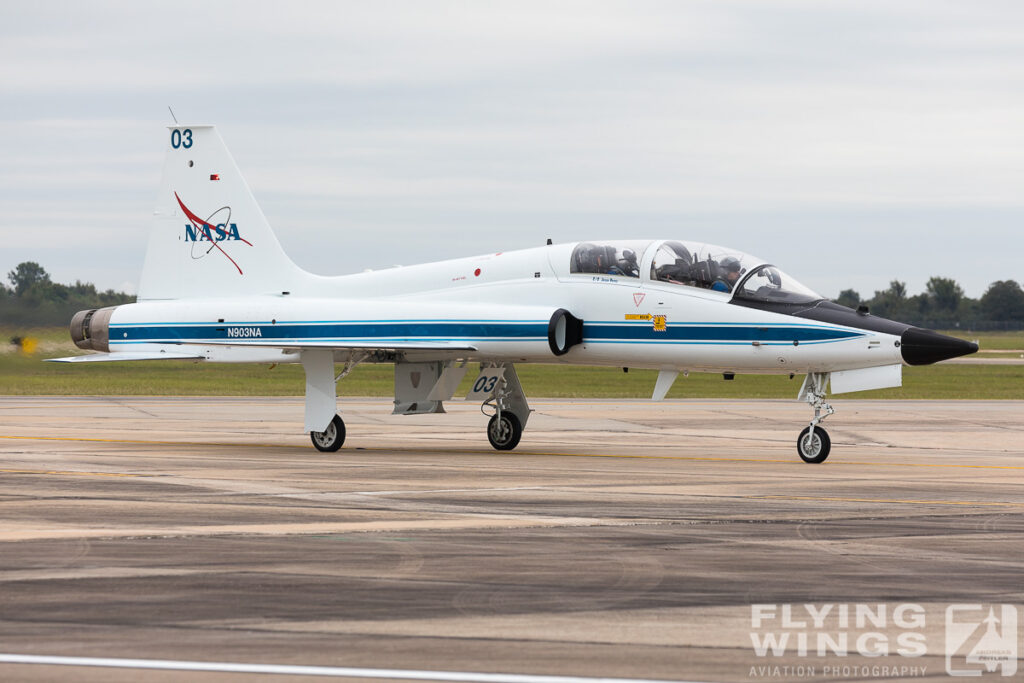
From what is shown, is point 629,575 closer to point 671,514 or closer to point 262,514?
point 671,514

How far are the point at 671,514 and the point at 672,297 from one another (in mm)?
6770

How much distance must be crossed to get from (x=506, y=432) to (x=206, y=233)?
6.48 m

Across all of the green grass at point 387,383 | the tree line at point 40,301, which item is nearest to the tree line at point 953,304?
the green grass at point 387,383

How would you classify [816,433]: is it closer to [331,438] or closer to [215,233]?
[331,438]

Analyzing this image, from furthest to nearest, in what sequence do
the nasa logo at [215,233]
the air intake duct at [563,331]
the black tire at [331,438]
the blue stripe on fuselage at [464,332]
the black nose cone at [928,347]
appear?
the nasa logo at [215,233] < the black tire at [331,438] < the air intake duct at [563,331] < the blue stripe on fuselage at [464,332] < the black nose cone at [928,347]

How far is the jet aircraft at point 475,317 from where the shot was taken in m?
18.2

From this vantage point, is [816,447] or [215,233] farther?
[215,233]

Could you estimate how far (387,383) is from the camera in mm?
48469

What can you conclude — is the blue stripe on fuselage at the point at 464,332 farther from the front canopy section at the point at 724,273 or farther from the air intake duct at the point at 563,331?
the front canopy section at the point at 724,273

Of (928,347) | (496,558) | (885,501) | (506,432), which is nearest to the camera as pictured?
→ (496,558)

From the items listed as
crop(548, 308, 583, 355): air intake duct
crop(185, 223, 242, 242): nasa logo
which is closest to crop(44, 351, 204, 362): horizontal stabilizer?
crop(185, 223, 242, 242): nasa logo

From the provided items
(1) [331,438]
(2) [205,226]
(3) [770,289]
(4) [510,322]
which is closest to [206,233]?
(2) [205,226]

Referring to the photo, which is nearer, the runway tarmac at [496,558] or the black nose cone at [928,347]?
the runway tarmac at [496,558]

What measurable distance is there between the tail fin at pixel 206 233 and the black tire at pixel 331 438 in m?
3.26
